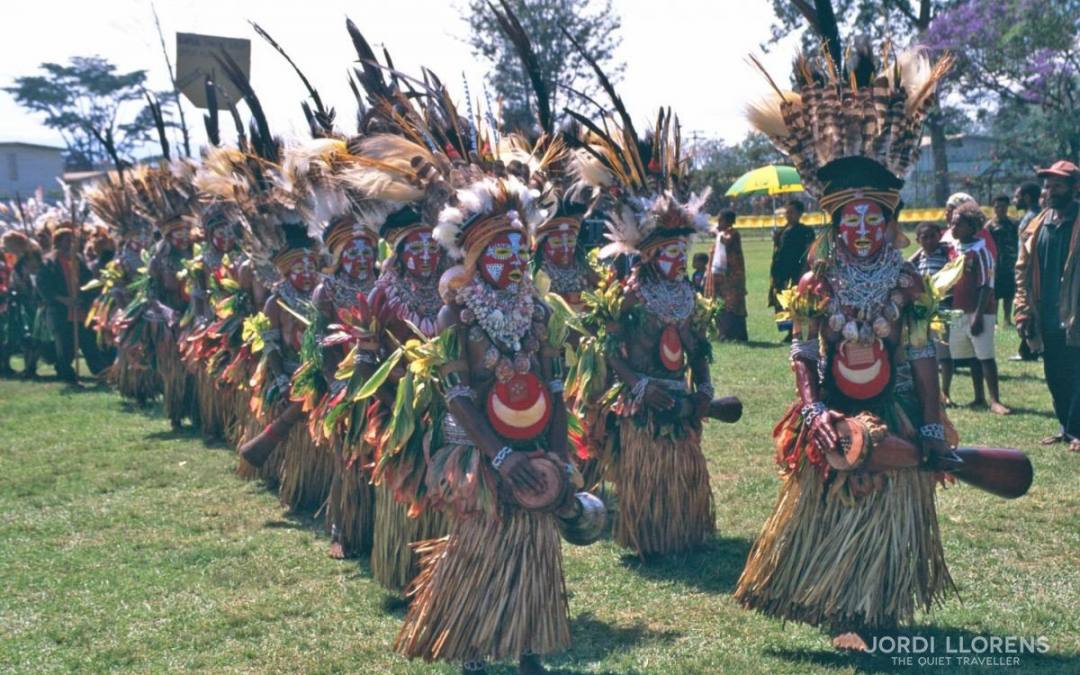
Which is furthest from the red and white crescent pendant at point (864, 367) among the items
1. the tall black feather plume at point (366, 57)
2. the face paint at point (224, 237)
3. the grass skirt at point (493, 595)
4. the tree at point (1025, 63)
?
the tree at point (1025, 63)

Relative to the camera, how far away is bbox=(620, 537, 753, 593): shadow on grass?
6.26m

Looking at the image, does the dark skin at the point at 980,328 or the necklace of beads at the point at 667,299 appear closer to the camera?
the necklace of beads at the point at 667,299

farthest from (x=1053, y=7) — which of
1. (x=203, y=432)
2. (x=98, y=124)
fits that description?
(x=98, y=124)

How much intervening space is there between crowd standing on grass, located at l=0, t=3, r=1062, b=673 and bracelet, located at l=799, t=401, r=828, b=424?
1 centimetres

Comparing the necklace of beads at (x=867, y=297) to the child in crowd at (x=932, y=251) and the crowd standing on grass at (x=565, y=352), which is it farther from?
the child in crowd at (x=932, y=251)

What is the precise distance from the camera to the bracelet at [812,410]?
204 inches

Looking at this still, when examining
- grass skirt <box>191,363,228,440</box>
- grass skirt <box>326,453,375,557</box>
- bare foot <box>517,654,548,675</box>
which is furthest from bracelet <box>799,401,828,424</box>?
grass skirt <box>191,363,228,440</box>

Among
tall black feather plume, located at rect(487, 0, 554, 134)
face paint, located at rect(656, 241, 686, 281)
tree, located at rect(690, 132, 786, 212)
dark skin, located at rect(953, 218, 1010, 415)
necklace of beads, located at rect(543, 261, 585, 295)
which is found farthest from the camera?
tree, located at rect(690, 132, 786, 212)

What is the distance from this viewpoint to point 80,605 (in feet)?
20.6

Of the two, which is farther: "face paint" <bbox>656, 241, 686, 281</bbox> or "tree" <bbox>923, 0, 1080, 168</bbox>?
"tree" <bbox>923, 0, 1080, 168</bbox>

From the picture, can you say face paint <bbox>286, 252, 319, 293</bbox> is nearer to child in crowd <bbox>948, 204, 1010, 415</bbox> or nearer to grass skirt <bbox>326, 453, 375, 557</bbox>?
grass skirt <bbox>326, 453, 375, 557</bbox>

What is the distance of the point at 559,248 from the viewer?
7977 mm

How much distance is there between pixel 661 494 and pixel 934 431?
196 cm

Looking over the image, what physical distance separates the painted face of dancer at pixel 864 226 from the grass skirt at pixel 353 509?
127 inches
